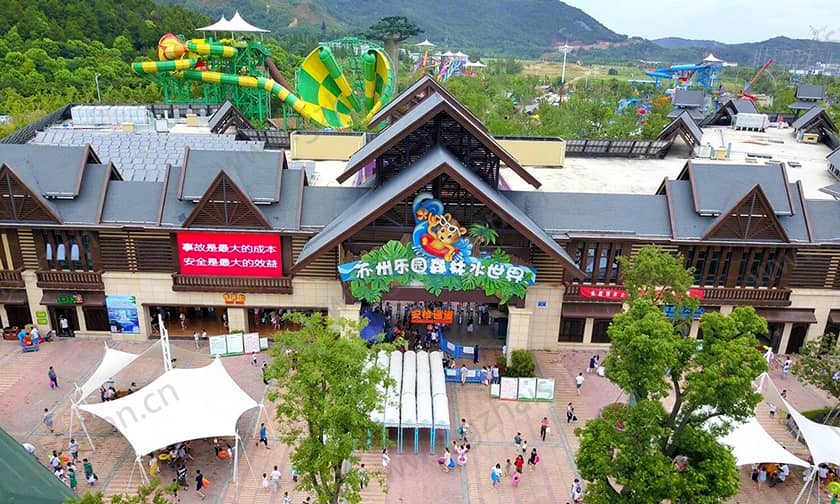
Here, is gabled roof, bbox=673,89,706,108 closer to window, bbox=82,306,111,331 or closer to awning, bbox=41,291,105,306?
window, bbox=82,306,111,331

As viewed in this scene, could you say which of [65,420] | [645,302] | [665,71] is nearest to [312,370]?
[645,302]

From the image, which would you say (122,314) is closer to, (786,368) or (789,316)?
(786,368)

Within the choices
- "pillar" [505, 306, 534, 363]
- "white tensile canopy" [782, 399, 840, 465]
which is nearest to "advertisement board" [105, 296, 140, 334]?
"pillar" [505, 306, 534, 363]

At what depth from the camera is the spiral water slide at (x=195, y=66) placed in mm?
73000

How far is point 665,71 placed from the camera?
174 metres

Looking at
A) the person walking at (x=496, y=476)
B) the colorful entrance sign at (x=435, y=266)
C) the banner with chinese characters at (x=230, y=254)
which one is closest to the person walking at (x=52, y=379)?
the banner with chinese characters at (x=230, y=254)

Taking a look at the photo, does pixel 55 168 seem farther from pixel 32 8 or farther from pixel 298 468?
pixel 32 8

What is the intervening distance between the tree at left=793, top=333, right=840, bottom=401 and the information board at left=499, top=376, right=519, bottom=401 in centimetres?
1288

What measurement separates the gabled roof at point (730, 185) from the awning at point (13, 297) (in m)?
37.4

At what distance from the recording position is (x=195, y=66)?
79.6 m

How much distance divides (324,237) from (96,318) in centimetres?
1500

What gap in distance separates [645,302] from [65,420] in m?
25.6

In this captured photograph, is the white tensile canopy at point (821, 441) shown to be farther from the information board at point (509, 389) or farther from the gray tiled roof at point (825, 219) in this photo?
the gray tiled roof at point (825, 219)

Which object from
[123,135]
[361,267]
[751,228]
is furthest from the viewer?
[123,135]
